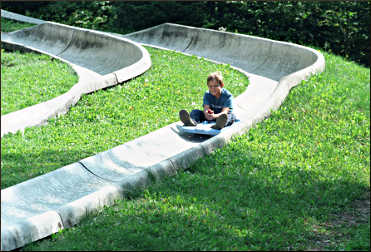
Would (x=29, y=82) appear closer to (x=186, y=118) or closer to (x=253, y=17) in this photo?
(x=186, y=118)

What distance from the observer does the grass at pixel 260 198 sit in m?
4.40

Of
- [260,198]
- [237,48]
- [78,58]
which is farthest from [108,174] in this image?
[78,58]

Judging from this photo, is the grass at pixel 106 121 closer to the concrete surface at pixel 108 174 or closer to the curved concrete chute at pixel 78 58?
the curved concrete chute at pixel 78 58

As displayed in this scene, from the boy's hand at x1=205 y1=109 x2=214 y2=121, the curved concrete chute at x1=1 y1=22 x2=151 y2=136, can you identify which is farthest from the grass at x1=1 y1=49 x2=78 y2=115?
the boy's hand at x1=205 y1=109 x2=214 y2=121

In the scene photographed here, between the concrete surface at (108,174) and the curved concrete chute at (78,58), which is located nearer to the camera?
the concrete surface at (108,174)

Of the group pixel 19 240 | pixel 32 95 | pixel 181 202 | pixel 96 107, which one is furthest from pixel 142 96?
pixel 19 240

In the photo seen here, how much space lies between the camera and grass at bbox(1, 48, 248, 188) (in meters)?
6.47

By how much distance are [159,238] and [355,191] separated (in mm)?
2272

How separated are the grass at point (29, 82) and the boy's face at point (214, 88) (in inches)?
110

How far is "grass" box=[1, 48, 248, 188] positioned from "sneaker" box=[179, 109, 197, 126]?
594 millimetres

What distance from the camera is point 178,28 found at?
18.5 meters

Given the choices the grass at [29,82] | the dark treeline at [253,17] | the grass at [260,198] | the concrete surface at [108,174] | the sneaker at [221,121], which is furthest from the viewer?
the dark treeline at [253,17]

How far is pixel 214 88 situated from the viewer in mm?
7855

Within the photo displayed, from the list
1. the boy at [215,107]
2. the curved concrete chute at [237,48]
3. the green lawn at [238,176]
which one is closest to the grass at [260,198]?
the green lawn at [238,176]
